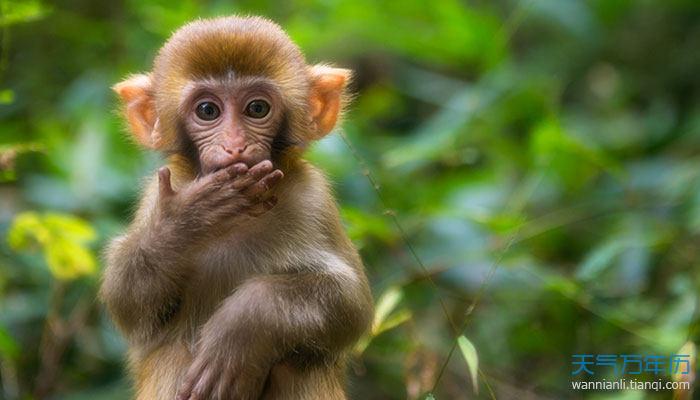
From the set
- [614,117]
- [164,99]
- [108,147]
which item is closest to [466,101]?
[614,117]

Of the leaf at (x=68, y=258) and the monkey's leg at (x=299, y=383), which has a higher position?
the monkey's leg at (x=299, y=383)

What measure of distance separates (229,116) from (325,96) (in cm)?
79

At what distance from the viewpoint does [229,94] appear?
4988 millimetres

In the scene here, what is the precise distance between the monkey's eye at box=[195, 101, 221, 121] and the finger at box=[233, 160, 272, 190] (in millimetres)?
434

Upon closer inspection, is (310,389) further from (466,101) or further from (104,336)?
(466,101)

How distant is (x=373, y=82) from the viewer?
1175cm

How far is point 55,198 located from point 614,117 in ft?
17.7

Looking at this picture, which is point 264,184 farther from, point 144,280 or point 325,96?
point 325,96

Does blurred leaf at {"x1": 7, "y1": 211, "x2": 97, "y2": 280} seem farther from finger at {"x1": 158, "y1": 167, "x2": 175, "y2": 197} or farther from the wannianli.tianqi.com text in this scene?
the wannianli.tianqi.com text

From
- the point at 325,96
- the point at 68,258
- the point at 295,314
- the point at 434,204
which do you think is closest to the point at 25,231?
the point at 68,258

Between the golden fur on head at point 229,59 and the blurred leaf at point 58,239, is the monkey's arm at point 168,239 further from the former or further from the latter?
the blurred leaf at point 58,239

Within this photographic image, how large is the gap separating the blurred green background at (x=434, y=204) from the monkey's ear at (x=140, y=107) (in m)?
0.97

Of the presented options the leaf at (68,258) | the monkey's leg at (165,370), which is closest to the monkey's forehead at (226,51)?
the monkey's leg at (165,370)

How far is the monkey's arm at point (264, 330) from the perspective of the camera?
4758 mm
